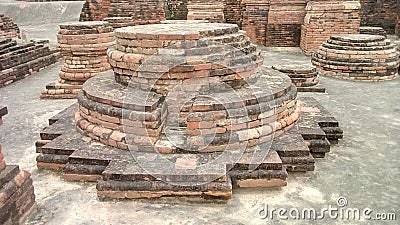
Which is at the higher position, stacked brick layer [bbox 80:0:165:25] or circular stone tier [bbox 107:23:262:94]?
stacked brick layer [bbox 80:0:165:25]

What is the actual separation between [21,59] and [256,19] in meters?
6.95

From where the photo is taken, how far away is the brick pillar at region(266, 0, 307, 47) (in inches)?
428

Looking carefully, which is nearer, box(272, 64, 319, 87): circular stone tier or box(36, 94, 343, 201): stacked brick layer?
box(36, 94, 343, 201): stacked brick layer

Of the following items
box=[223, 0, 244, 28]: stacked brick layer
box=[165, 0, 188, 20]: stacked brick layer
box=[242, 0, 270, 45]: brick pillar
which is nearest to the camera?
box=[242, 0, 270, 45]: brick pillar

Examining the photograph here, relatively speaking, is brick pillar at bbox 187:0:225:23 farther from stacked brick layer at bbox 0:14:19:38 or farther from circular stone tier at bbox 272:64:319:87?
stacked brick layer at bbox 0:14:19:38

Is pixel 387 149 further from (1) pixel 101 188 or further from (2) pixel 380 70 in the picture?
(2) pixel 380 70

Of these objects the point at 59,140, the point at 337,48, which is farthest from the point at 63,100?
the point at 337,48

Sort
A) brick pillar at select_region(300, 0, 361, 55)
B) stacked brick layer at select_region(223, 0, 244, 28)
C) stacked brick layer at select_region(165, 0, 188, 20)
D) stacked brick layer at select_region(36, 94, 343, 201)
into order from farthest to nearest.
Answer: stacked brick layer at select_region(165, 0, 188, 20) → stacked brick layer at select_region(223, 0, 244, 28) → brick pillar at select_region(300, 0, 361, 55) → stacked brick layer at select_region(36, 94, 343, 201)

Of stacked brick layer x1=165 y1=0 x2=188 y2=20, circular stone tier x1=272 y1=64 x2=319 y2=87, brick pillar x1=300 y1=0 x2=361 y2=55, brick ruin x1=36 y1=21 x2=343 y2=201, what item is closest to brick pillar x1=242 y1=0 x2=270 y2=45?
brick pillar x1=300 y1=0 x2=361 y2=55

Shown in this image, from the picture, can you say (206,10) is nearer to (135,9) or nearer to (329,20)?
(135,9)

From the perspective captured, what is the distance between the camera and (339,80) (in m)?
7.86
